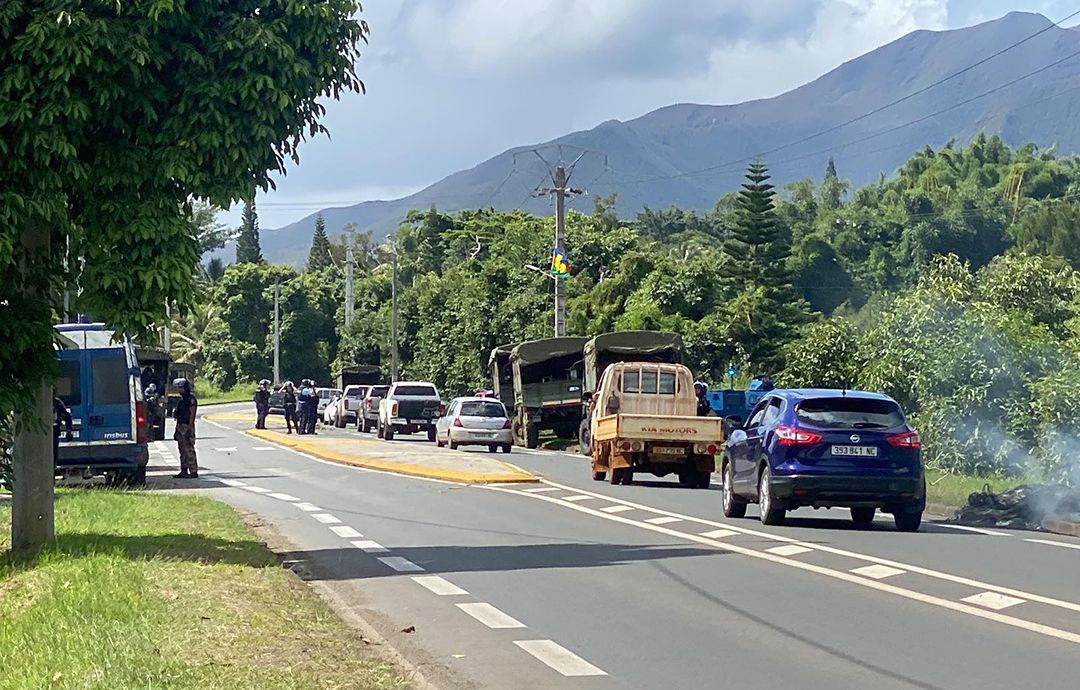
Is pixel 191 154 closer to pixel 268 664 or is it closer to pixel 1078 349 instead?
pixel 268 664

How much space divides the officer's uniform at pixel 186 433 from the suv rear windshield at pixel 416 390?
2068 cm

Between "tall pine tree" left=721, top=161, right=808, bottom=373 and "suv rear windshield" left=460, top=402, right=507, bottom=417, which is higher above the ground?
"tall pine tree" left=721, top=161, right=808, bottom=373

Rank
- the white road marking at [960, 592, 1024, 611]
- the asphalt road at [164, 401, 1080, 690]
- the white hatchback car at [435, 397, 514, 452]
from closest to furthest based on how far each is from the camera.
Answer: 1. the asphalt road at [164, 401, 1080, 690]
2. the white road marking at [960, 592, 1024, 611]
3. the white hatchback car at [435, 397, 514, 452]

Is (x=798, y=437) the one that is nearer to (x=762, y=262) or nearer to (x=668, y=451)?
(x=668, y=451)

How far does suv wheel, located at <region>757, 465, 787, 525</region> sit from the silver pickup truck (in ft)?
101

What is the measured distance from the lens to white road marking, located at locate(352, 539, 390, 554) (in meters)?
15.9

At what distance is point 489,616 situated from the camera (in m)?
11.2

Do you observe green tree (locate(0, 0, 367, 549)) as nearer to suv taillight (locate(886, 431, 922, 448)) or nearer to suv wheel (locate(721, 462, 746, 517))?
suv taillight (locate(886, 431, 922, 448))

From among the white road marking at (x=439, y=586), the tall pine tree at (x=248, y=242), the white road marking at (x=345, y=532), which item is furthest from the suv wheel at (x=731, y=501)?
the tall pine tree at (x=248, y=242)

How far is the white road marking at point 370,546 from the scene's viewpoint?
1589cm

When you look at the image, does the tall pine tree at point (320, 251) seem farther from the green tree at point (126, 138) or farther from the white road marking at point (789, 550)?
the green tree at point (126, 138)

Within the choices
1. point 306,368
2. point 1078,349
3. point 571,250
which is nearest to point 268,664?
point 1078,349

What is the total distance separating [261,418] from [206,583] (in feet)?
150

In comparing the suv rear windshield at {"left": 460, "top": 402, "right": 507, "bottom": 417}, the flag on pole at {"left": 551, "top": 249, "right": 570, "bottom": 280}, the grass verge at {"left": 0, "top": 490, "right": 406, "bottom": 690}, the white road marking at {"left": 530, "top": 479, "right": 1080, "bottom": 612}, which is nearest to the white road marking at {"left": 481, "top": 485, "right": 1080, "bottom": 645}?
the white road marking at {"left": 530, "top": 479, "right": 1080, "bottom": 612}
